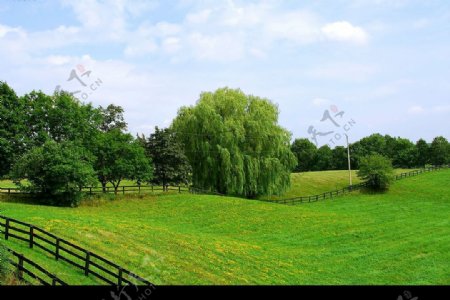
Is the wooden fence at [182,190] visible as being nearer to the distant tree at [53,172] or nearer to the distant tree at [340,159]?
the distant tree at [53,172]

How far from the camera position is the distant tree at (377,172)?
57.8m

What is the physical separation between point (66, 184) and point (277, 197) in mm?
29321

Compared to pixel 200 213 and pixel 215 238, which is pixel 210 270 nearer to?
pixel 215 238

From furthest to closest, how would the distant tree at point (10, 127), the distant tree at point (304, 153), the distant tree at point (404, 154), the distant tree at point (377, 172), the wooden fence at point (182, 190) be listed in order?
the distant tree at point (304, 153) < the distant tree at point (404, 154) < the distant tree at point (377, 172) < the wooden fence at point (182, 190) < the distant tree at point (10, 127)

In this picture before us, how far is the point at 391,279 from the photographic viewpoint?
22.6 m

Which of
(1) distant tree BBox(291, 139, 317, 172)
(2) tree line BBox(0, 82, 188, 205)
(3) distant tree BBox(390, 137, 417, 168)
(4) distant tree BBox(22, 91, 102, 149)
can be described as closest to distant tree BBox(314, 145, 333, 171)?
(1) distant tree BBox(291, 139, 317, 172)

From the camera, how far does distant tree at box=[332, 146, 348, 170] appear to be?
120062mm

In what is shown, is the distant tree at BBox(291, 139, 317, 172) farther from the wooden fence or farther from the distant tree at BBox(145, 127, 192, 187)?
the distant tree at BBox(145, 127, 192, 187)

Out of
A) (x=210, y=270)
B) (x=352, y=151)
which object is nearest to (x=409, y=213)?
(x=210, y=270)

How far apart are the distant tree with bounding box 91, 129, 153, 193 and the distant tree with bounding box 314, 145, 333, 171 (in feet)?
280

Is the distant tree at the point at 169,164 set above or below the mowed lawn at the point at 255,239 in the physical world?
above

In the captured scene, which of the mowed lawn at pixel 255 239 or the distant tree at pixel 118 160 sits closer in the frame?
the mowed lawn at pixel 255 239

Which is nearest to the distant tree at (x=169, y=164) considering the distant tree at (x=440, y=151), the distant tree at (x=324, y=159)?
the distant tree at (x=440, y=151)

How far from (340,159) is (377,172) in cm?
6439
